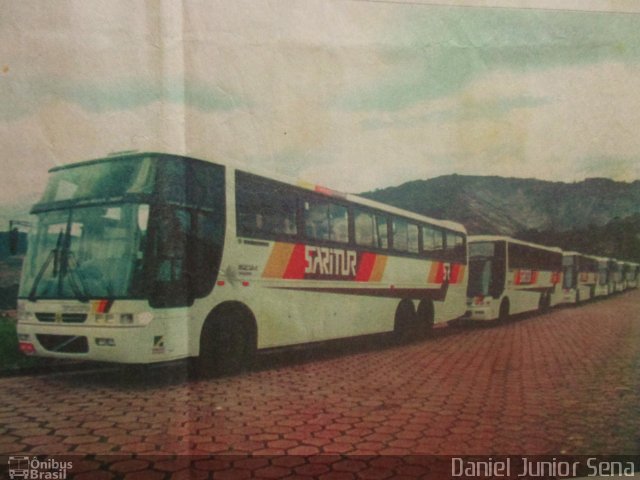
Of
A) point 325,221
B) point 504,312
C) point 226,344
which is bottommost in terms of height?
point 226,344

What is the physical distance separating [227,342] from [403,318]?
1.48 meters

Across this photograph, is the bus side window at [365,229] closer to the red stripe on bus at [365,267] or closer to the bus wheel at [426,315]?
the red stripe on bus at [365,267]

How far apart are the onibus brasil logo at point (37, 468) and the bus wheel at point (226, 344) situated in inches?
33.7

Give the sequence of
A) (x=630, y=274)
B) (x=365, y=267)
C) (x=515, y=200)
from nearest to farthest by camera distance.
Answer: (x=515, y=200) → (x=630, y=274) → (x=365, y=267)

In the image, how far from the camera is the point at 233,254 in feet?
10.2

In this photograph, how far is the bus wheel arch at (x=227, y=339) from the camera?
3.11m

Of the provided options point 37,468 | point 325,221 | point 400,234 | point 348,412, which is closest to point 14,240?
point 37,468

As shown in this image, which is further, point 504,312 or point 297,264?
point 504,312

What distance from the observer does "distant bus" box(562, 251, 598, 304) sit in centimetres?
365

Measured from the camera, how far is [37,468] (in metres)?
2.61

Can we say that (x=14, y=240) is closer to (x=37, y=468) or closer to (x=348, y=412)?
(x=37, y=468)

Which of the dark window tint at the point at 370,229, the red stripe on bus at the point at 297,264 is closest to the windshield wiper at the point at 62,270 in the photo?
the red stripe on bus at the point at 297,264

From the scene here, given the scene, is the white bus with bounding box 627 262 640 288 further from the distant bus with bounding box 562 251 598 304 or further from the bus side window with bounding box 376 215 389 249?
the bus side window with bounding box 376 215 389 249

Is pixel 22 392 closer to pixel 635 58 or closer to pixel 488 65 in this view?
pixel 488 65
